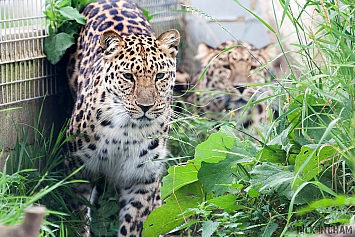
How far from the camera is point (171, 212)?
417cm

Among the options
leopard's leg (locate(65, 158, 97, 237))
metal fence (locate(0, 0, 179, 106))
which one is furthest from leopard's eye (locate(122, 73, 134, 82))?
leopard's leg (locate(65, 158, 97, 237))

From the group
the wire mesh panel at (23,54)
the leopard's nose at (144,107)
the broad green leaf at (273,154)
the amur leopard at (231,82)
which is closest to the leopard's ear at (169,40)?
the leopard's nose at (144,107)

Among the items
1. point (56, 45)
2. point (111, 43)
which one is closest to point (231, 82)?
point (56, 45)

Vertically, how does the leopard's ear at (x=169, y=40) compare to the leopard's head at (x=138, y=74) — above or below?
above

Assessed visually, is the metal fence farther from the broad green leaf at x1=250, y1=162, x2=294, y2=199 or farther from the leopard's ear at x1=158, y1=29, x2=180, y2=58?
the broad green leaf at x1=250, y1=162, x2=294, y2=199

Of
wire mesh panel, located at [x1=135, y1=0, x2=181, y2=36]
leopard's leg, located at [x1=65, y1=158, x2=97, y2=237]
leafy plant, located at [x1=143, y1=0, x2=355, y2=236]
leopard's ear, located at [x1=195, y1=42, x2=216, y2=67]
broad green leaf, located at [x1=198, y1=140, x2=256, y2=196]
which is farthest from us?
wire mesh panel, located at [x1=135, y1=0, x2=181, y2=36]

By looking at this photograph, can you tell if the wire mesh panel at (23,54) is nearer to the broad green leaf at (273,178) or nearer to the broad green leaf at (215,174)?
the broad green leaf at (215,174)

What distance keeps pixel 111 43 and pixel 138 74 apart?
0.32 m

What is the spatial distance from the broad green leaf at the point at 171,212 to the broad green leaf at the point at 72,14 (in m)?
2.22

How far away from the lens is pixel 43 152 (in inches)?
206

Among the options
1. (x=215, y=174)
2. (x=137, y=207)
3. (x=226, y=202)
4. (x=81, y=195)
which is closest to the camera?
(x=226, y=202)

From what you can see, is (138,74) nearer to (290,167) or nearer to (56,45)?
(56,45)

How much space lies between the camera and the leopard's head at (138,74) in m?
4.76

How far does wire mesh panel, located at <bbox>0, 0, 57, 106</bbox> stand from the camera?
17.4 ft
